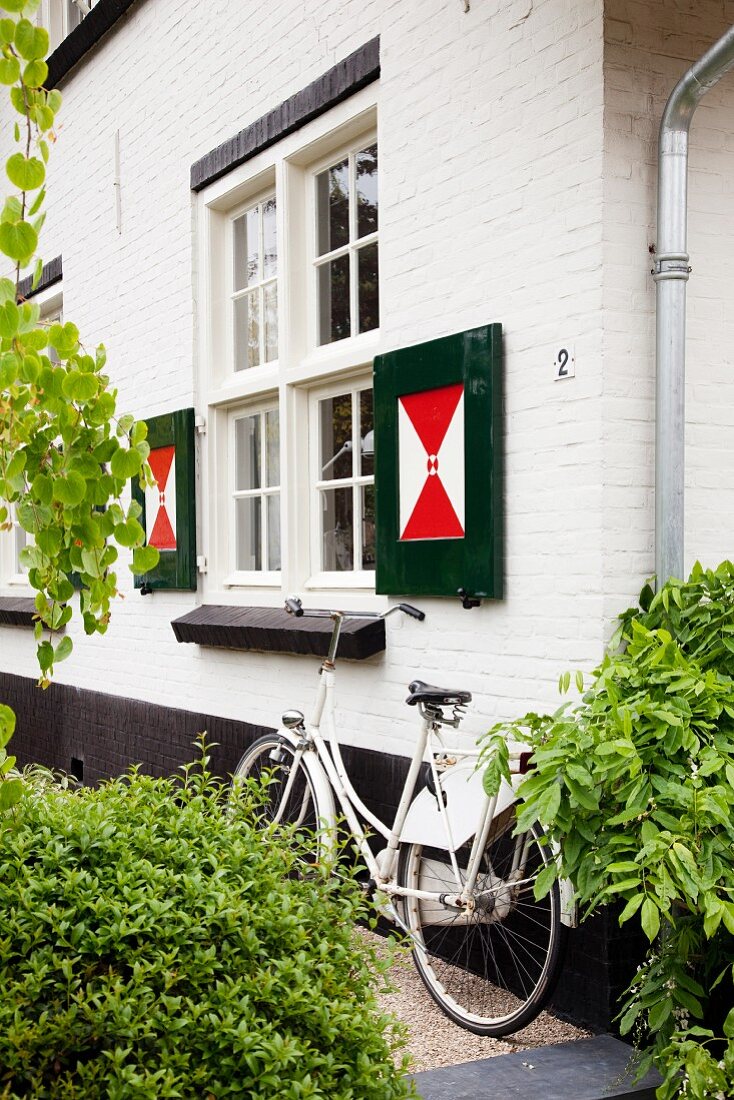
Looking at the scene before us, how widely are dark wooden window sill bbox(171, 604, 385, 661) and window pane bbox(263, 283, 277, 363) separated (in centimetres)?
138

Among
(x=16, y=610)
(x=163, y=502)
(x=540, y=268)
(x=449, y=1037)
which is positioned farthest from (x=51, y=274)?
(x=449, y=1037)

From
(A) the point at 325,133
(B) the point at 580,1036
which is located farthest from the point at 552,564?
(A) the point at 325,133

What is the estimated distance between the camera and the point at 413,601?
5.02 m

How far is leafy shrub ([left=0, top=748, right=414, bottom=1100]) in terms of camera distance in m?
2.29

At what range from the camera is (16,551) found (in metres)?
10.7

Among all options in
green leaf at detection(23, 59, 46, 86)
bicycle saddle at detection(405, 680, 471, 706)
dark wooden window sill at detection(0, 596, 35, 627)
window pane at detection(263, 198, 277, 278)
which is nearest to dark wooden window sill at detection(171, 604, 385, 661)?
bicycle saddle at detection(405, 680, 471, 706)

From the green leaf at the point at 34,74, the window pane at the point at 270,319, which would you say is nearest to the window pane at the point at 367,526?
the window pane at the point at 270,319

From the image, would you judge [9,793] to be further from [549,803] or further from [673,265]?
[673,265]

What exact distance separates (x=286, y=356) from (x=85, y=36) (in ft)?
12.6

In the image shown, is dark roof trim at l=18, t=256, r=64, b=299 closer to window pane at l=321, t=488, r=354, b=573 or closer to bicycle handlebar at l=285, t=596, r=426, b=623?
window pane at l=321, t=488, r=354, b=573

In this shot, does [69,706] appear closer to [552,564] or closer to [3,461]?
[552,564]

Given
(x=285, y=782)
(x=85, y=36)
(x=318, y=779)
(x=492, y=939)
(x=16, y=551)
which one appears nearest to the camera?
(x=492, y=939)

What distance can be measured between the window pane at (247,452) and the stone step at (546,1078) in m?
3.80

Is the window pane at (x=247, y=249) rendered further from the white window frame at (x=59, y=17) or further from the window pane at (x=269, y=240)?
the white window frame at (x=59, y=17)
